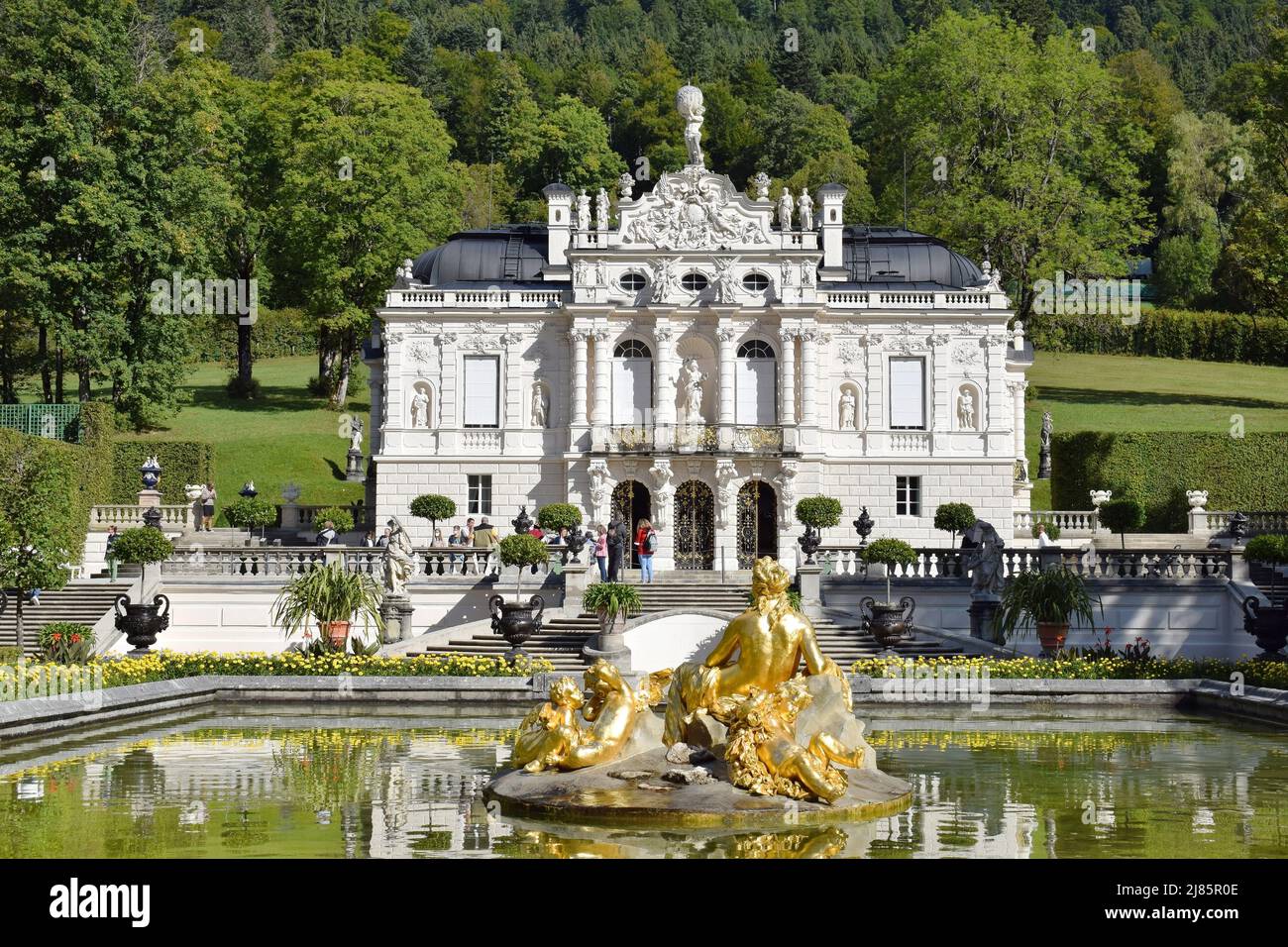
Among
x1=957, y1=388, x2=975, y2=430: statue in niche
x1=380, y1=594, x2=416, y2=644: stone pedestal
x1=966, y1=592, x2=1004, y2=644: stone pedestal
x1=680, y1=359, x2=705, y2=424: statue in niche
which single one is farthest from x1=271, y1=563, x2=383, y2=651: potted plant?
x1=957, y1=388, x2=975, y2=430: statue in niche

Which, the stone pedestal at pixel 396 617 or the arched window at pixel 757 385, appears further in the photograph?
the arched window at pixel 757 385

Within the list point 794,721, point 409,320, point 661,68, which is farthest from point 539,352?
point 661,68

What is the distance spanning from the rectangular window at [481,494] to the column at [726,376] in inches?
258

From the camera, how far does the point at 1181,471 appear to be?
51.8 metres

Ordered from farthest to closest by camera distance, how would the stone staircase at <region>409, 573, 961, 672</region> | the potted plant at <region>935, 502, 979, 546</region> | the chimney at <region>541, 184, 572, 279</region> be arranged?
the chimney at <region>541, 184, 572, 279</region>
the potted plant at <region>935, 502, 979, 546</region>
the stone staircase at <region>409, 573, 961, 672</region>

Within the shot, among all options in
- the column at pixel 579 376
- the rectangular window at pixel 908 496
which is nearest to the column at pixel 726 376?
the column at pixel 579 376

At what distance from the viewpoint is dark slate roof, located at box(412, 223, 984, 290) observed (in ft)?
163

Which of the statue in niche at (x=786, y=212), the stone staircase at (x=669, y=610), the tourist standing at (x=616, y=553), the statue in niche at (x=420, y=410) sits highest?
the statue in niche at (x=786, y=212)

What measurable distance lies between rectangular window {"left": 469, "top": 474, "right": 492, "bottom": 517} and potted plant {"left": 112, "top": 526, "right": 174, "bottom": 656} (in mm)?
11473

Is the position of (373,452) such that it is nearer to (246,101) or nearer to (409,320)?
(409,320)

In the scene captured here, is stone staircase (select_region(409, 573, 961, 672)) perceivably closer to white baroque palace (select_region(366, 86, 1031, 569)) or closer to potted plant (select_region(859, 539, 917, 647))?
potted plant (select_region(859, 539, 917, 647))

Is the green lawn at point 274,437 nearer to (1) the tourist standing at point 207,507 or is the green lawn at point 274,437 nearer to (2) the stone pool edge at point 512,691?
(1) the tourist standing at point 207,507

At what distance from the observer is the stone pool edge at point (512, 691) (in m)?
26.2

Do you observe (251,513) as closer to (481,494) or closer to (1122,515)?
(481,494)
